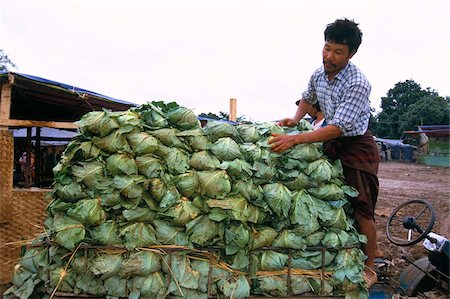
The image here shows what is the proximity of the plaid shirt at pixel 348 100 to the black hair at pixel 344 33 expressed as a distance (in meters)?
0.24

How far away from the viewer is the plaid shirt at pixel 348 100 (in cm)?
316

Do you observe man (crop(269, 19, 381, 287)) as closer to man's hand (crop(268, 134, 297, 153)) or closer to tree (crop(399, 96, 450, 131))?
man's hand (crop(268, 134, 297, 153))

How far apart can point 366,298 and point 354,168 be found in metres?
1.09

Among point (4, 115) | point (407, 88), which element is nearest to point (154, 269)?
point (4, 115)

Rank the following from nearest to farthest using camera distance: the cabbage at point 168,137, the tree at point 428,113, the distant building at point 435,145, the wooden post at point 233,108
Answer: the cabbage at point 168,137 < the wooden post at point 233,108 < the distant building at point 435,145 < the tree at point 428,113

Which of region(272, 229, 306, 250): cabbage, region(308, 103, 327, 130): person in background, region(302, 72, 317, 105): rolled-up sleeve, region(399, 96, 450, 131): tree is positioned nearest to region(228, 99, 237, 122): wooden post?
region(308, 103, 327, 130): person in background

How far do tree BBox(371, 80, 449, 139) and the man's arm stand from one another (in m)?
46.0

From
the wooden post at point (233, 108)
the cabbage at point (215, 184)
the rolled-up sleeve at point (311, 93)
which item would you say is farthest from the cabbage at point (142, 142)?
the wooden post at point (233, 108)

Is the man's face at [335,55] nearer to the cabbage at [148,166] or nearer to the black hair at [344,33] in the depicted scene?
the black hair at [344,33]

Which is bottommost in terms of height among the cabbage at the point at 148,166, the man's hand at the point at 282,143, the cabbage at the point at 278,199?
the cabbage at the point at 278,199

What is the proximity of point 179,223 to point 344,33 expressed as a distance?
85.3 inches

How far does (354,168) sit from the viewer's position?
Answer: 326 cm

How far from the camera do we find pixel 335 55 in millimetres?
3305

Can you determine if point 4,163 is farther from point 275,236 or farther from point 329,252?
point 329,252
